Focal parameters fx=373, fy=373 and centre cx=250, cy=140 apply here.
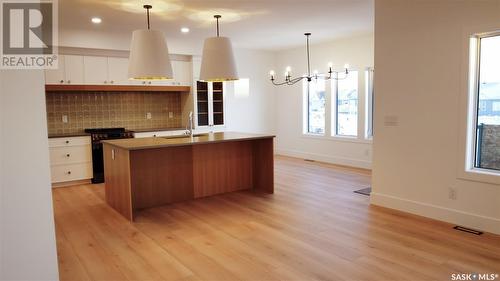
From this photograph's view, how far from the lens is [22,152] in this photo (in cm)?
164

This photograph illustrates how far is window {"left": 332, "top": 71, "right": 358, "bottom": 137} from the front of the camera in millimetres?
7137

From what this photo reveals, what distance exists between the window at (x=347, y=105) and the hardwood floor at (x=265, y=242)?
101 inches

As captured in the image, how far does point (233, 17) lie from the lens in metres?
5.15

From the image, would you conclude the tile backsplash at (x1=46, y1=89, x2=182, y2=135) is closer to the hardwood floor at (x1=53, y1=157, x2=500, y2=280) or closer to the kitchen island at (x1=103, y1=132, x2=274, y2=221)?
the hardwood floor at (x1=53, y1=157, x2=500, y2=280)

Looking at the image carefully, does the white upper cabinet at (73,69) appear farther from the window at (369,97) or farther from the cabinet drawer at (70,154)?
the window at (369,97)

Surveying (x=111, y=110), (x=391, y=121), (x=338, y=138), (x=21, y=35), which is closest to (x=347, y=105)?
(x=338, y=138)

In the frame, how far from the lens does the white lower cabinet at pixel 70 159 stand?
582 centimetres

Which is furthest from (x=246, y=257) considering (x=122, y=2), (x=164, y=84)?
(x=164, y=84)

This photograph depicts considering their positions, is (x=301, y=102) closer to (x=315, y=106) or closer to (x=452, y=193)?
(x=315, y=106)

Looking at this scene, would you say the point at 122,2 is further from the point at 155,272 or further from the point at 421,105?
the point at 421,105

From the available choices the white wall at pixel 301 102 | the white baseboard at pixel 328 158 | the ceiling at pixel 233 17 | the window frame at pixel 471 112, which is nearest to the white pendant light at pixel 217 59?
the ceiling at pixel 233 17

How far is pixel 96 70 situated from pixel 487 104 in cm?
561

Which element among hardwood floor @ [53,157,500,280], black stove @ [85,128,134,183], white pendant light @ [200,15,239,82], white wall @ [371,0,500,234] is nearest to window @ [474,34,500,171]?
white wall @ [371,0,500,234]

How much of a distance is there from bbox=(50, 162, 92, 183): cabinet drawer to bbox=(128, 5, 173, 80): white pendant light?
2505 millimetres
